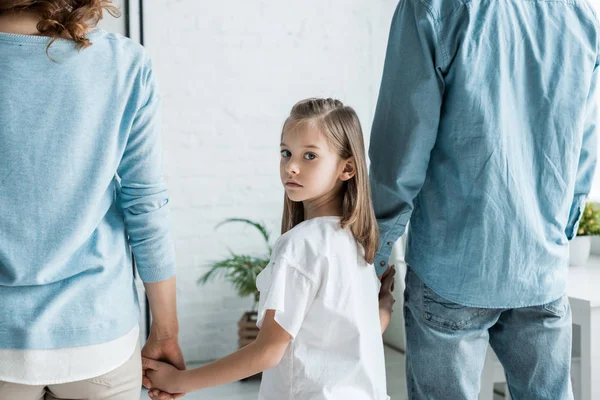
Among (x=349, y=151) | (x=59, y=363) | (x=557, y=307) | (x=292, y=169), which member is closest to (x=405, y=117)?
(x=349, y=151)

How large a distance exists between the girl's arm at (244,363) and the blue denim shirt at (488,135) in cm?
30

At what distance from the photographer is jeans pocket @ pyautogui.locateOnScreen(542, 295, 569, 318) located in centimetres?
128

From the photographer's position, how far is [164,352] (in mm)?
1316

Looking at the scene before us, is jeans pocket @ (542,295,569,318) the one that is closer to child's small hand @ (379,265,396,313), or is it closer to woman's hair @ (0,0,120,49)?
child's small hand @ (379,265,396,313)

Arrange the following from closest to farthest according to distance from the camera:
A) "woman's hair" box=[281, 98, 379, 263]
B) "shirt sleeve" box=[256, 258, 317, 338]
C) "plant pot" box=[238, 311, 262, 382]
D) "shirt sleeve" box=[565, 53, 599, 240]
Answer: "shirt sleeve" box=[256, 258, 317, 338]
"woman's hair" box=[281, 98, 379, 263]
"shirt sleeve" box=[565, 53, 599, 240]
"plant pot" box=[238, 311, 262, 382]

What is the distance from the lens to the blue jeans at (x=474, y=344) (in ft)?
4.19

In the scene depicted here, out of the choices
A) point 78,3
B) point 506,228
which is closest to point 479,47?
point 506,228

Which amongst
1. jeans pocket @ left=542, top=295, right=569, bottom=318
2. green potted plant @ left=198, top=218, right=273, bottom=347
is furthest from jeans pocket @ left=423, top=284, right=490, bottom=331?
green potted plant @ left=198, top=218, right=273, bottom=347

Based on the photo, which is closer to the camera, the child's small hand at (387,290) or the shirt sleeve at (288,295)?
the shirt sleeve at (288,295)

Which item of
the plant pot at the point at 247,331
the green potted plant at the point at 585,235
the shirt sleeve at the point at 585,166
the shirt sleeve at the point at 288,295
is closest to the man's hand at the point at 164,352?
the shirt sleeve at the point at 288,295

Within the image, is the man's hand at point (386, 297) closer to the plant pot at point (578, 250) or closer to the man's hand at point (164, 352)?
the man's hand at point (164, 352)

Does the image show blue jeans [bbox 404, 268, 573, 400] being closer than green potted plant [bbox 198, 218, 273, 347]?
Yes

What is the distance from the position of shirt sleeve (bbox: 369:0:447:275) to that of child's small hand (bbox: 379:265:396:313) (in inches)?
2.0

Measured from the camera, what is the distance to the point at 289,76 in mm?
3502
